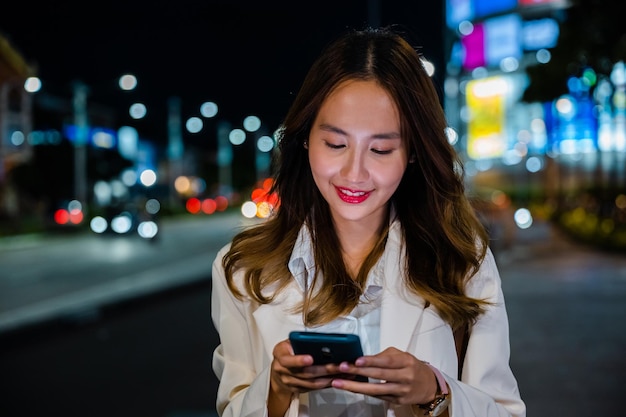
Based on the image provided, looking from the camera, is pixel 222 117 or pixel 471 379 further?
pixel 222 117

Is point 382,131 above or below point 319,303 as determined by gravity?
above

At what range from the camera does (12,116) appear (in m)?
51.9

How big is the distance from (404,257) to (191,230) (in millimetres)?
34029

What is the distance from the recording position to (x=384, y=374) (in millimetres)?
1670

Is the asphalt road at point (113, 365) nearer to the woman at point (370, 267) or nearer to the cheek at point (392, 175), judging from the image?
the woman at point (370, 267)

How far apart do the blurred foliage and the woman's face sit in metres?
21.6

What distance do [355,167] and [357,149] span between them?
0.05 m

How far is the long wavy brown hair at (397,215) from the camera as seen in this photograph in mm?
2076

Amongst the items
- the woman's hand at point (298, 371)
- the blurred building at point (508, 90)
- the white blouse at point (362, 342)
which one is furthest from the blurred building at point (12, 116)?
the woman's hand at point (298, 371)

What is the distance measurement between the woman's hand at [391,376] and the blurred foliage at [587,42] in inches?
868

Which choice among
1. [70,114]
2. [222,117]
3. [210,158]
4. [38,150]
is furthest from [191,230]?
[210,158]

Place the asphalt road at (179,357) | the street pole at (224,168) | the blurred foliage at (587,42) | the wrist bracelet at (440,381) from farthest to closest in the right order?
the street pole at (224,168)
the blurred foliage at (587,42)
the asphalt road at (179,357)
the wrist bracelet at (440,381)

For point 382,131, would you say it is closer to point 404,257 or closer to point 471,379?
point 404,257

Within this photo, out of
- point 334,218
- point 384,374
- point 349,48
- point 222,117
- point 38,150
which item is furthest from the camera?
point 222,117
